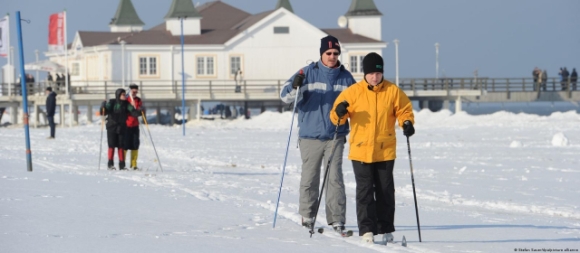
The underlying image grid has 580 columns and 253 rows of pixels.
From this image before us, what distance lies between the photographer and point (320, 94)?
9.18 m

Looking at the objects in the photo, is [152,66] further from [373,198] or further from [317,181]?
[373,198]

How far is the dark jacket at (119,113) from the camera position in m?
16.8

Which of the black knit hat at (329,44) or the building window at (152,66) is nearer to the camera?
the black knit hat at (329,44)

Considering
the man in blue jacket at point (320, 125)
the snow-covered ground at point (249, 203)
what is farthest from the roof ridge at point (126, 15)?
the man in blue jacket at point (320, 125)

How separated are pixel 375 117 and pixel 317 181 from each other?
1257 mm

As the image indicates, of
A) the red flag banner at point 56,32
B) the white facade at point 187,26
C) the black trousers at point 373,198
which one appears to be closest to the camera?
the black trousers at point 373,198

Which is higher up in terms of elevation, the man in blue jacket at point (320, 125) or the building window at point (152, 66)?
the building window at point (152, 66)

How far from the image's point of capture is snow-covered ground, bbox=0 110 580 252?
8148 mm

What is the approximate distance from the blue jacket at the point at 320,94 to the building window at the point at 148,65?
4336 centimetres

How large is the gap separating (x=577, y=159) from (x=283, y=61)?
33.8 metres

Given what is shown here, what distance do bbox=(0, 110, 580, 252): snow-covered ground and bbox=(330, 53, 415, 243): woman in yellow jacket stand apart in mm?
283

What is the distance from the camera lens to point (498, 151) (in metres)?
22.8

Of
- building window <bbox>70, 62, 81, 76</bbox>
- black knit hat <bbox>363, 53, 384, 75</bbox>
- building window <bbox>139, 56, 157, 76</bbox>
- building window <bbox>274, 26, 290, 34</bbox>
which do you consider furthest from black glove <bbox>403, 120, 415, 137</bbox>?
building window <bbox>70, 62, 81, 76</bbox>

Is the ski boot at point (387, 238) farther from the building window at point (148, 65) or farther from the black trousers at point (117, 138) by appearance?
the building window at point (148, 65)
